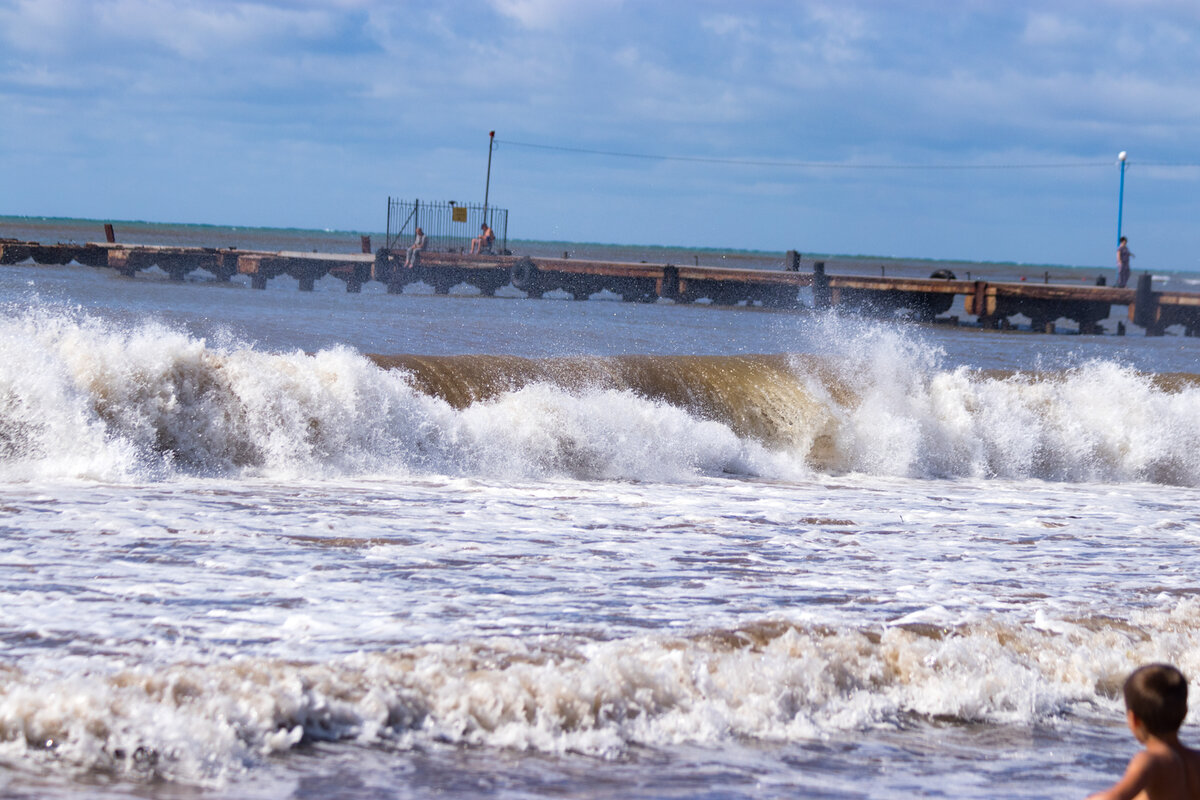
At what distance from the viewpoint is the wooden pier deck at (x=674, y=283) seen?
3136cm

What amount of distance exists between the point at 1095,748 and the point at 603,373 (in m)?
9.11

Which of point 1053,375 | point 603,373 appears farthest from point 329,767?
point 1053,375

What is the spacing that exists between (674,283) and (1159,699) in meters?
32.7

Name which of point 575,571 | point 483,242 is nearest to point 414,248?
point 483,242

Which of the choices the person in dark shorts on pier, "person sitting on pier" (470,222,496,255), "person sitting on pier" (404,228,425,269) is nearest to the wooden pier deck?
"person sitting on pier" (404,228,425,269)

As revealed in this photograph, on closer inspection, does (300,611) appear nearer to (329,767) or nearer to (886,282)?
(329,767)

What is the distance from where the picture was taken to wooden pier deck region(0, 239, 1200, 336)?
3136 cm

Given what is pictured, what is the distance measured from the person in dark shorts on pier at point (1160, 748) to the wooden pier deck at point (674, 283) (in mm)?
29085

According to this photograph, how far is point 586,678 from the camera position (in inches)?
192

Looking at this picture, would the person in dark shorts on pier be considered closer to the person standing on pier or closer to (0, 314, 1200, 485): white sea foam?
(0, 314, 1200, 485): white sea foam

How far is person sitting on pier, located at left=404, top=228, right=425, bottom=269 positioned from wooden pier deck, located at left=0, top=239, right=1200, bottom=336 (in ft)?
0.58

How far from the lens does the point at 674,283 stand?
1409 inches

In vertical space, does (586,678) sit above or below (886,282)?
below

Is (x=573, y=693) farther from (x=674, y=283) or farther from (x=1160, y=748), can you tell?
(x=674, y=283)
